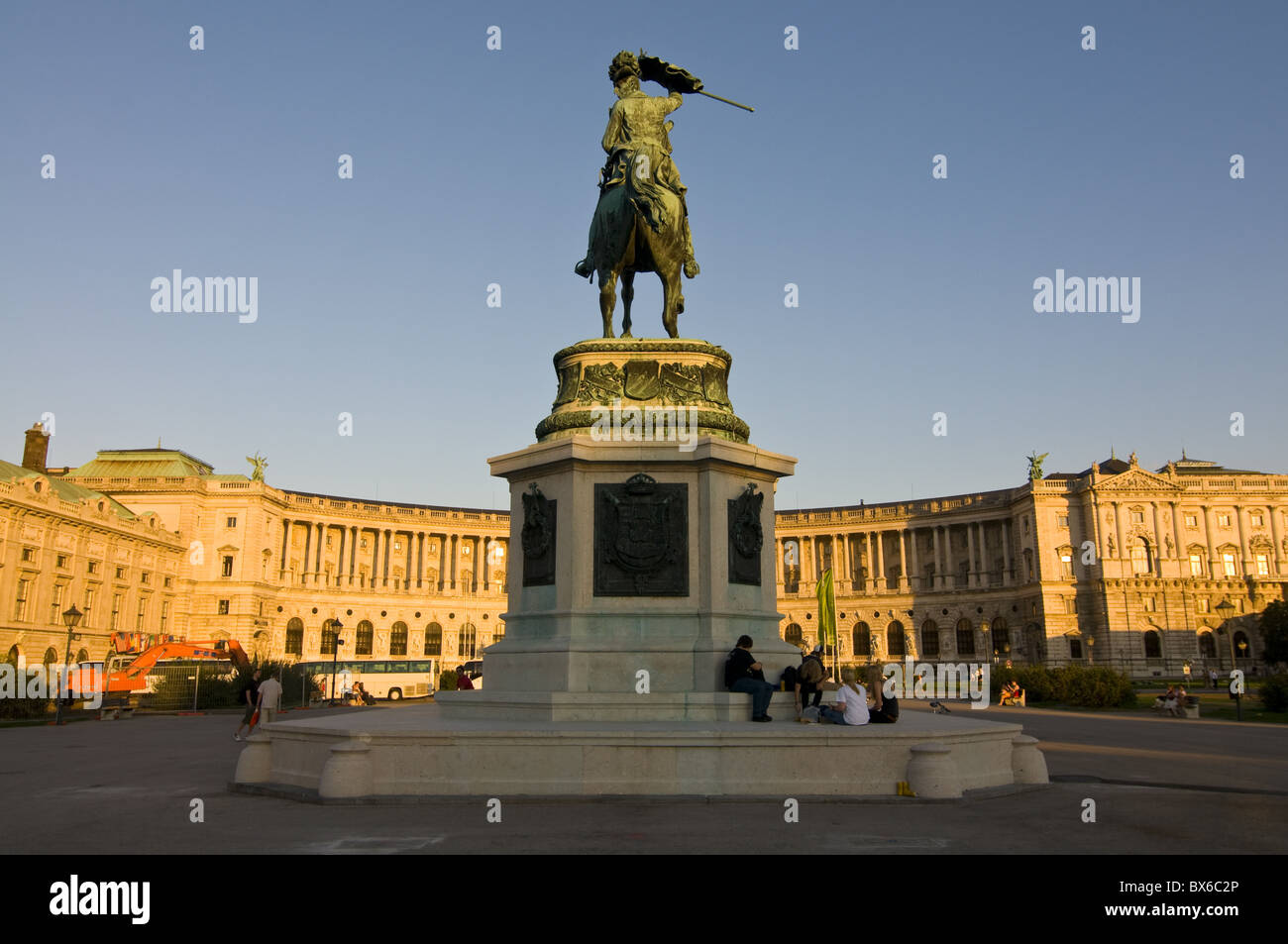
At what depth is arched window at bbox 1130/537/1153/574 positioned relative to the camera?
96.7m

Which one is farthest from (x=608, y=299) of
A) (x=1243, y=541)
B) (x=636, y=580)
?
(x=1243, y=541)

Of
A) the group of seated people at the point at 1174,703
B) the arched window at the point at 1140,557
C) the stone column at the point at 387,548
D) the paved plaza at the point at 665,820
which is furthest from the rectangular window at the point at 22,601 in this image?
the arched window at the point at 1140,557

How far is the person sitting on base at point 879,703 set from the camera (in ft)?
44.5

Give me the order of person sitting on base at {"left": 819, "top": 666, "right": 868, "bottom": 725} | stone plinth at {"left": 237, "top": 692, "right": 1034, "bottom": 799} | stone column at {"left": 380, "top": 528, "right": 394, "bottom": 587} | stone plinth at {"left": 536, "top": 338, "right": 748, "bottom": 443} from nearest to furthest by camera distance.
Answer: stone plinth at {"left": 237, "top": 692, "right": 1034, "bottom": 799} → person sitting on base at {"left": 819, "top": 666, "right": 868, "bottom": 725} → stone plinth at {"left": 536, "top": 338, "right": 748, "bottom": 443} → stone column at {"left": 380, "top": 528, "right": 394, "bottom": 587}

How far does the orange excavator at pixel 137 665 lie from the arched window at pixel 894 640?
253 feet

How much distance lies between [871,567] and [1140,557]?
28362mm

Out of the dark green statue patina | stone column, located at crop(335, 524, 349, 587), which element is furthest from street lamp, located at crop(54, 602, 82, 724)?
stone column, located at crop(335, 524, 349, 587)

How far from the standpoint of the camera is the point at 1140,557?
318 ft

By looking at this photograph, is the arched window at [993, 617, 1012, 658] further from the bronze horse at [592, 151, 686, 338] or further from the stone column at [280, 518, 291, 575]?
the bronze horse at [592, 151, 686, 338]

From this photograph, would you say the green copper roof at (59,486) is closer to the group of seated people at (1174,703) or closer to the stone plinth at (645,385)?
the stone plinth at (645,385)

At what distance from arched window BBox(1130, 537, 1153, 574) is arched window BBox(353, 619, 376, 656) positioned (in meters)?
82.4

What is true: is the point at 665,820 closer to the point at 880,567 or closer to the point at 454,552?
the point at 454,552
